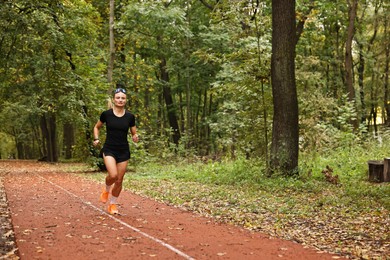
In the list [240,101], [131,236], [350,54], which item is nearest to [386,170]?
[240,101]

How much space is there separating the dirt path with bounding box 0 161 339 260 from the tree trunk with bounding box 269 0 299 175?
→ 4543 mm

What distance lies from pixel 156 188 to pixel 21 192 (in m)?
3.89

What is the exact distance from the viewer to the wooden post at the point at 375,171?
12797 mm

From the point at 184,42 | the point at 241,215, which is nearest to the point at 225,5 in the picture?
the point at 241,215

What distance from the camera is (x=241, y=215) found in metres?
9.02

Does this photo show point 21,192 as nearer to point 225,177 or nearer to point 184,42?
point 225,177

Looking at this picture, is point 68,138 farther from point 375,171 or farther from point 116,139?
point 116,139

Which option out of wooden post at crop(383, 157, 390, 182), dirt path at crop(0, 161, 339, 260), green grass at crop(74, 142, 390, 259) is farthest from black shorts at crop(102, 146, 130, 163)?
wooden post at crop(383, 157, 390, 182)

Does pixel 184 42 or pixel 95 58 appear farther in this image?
pixel 184 42

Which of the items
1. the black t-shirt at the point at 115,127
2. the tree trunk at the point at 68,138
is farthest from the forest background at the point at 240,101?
the tree trunk at the point at 68,138

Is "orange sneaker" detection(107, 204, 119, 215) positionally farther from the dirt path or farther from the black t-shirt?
the black t-shirt

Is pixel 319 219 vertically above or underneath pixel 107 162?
underneath

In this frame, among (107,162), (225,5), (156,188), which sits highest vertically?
(225,5)

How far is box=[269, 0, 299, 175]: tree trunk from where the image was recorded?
44.1ft
